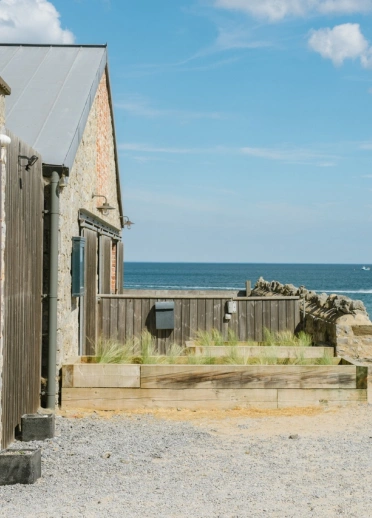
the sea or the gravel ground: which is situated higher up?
the sea

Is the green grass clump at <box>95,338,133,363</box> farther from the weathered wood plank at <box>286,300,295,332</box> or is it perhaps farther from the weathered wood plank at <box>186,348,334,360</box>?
the weathered wood plank at <box>286,300,295,332</box>

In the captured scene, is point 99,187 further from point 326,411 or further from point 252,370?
point 326,411

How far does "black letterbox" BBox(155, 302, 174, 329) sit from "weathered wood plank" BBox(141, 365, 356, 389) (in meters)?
3.62

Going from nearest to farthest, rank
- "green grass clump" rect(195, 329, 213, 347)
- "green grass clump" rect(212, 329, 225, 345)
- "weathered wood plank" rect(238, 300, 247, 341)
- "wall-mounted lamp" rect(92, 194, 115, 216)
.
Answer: "green grass clump" rect(195, 329, 213, 347) < "wall-mounted lamp" rect(92, 194, 115, 216) < "green grass clump" rect(212, 329, 225, 345) < "weathered wood plank" rect(238, 300, 247, 341)

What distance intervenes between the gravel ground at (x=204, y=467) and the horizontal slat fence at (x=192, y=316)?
4055mm

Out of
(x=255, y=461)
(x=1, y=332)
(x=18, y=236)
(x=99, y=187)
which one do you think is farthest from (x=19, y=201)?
(x=99, y=187)

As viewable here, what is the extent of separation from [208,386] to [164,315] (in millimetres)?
3735

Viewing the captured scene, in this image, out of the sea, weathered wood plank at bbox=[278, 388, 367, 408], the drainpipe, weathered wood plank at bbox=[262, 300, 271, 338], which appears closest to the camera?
the drainpipe

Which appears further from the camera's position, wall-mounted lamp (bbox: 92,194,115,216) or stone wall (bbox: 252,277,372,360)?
wall-mounted lamp (bbox: 92,194,115,216)

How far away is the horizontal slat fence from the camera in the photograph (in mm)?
13188

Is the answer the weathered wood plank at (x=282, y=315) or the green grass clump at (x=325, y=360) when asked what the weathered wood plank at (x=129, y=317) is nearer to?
the weathered wood plank at (x=282, y=315)

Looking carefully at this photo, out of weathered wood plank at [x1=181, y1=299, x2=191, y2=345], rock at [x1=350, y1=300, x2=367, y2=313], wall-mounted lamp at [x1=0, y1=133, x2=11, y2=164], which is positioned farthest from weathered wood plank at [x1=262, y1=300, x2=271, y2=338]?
wall-mounted lamp at [x1=0, y1=133, x2=11, y2=164]

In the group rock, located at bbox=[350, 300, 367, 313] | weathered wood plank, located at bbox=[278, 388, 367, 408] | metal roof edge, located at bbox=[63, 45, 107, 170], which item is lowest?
weathered wood plank, located at bbox=[278, 388, 367, 408]

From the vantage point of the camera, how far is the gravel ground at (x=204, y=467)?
560cm
